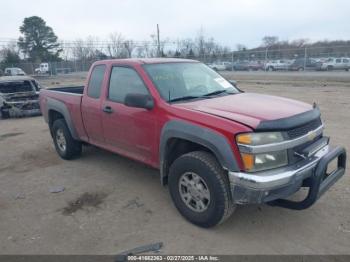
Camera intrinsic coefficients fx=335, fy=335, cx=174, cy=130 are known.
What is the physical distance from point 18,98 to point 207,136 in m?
10.3

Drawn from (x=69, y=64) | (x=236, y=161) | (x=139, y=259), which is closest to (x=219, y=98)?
(x=236, y=161)

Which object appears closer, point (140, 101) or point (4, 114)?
point (140, 101)

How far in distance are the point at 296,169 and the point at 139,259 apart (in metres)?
1.74

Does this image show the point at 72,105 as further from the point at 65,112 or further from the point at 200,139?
the point at 200,139

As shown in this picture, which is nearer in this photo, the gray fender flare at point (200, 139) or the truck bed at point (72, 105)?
the gray fender flare at point (200, 139)

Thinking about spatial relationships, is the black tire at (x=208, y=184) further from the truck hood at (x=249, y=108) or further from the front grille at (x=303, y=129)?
the front grille at (x=303, y=129)

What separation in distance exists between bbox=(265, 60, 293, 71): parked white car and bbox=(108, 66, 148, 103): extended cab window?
34232mm

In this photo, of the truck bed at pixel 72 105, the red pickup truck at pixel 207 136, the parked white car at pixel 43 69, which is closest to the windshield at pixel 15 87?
the truck bed at pixel 72 105

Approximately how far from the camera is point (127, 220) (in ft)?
12.9

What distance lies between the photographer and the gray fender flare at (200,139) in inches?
126

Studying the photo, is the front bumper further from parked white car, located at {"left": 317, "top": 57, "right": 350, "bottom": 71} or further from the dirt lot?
parked white car, located at {"left": 317, "top": 57, "right": 350, "bottom": 71}

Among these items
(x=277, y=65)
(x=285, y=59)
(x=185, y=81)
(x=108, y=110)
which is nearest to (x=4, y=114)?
(x=108, y=110)

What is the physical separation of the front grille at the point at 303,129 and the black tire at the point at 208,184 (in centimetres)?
77

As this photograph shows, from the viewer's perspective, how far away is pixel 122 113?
447 centimetres
